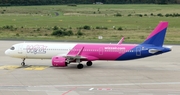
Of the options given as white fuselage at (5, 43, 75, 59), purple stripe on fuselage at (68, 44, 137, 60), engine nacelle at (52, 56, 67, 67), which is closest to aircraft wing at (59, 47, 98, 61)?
purple stripe on fuselage at (68, 44, 137, 60)

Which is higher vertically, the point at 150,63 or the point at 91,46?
the point at 91,46

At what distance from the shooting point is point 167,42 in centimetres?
7544

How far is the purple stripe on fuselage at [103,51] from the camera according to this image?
155ft

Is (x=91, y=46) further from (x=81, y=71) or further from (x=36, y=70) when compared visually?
(x=36, y=70)

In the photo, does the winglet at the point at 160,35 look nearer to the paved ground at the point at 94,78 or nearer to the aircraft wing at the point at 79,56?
the paved ground at the point at 94,78

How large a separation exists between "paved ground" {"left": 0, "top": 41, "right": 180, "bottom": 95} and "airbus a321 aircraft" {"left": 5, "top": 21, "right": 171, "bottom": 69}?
4.57ft

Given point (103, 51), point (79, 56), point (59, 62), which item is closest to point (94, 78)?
point (79, 56)

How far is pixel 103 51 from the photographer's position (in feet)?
156

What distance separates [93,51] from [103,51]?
1329mm

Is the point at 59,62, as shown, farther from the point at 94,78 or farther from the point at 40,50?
the point at 94,78

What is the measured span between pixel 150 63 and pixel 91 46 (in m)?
9.84

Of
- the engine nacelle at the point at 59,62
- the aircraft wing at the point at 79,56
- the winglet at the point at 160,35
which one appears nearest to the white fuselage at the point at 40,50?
the aircraft wing at the point at 79,56

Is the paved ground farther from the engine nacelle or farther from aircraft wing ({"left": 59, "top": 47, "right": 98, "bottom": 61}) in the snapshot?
aircraft wing ({"left": 59, "top": 47, "right": 98, "bottom": 61})

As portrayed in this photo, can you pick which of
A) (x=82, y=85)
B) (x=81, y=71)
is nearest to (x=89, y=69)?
(x=81, y=71)
